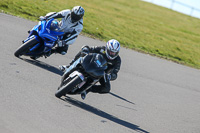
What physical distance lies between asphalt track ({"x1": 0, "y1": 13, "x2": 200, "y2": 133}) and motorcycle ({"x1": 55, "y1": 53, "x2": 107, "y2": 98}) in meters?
0.31

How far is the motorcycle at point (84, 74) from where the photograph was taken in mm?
7332

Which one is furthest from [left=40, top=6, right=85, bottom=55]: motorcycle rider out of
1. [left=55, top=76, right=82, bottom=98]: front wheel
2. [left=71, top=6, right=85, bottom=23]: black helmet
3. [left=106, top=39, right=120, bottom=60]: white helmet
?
[left=55, top=76, right=82, bottom=98]: front wheel

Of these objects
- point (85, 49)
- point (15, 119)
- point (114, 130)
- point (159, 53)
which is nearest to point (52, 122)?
point (15, 119)

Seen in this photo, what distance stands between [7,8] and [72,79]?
1220 centimetres

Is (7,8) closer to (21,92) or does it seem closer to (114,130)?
(21,92)

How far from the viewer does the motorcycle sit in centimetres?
733

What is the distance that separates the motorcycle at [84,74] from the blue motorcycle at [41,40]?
2465 millimetres

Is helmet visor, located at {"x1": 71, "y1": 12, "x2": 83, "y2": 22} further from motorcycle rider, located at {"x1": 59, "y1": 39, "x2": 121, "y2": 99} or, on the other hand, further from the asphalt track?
motorcycle rider, located at {"x1": 59, "y1": 39, "x2": 121, "y2": 99}

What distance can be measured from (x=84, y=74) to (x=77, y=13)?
10.5 ft

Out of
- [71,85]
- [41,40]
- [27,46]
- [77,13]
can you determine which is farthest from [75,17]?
[71,85]

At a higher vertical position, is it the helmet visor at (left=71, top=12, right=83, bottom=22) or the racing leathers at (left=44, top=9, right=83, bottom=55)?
the helmet visor at (left=71, top=12, right=83, bottom=22)

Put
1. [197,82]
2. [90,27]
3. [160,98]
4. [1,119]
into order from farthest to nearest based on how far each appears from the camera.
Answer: [90,27] → [197,82] → [160,98] → [1,119]

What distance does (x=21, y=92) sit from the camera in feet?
23.9

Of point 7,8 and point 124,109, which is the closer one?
point 124,109
